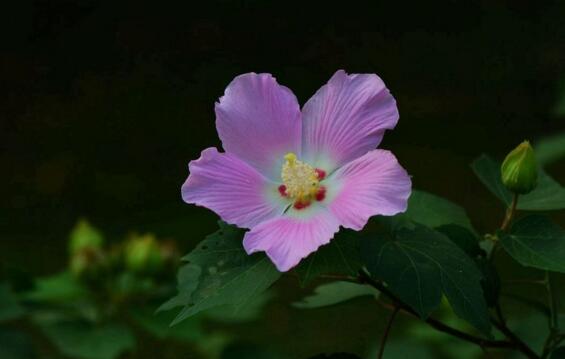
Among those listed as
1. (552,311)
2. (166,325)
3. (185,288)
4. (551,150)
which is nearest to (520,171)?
(552,311)

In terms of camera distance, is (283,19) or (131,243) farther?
(283,19)

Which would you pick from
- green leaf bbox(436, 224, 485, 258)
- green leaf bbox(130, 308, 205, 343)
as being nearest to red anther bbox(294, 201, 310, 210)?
green leaf bbox(436, 224, 485, 258)

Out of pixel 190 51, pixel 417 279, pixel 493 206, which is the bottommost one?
pixel 493 206

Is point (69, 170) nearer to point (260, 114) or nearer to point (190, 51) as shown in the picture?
point (190, 51)

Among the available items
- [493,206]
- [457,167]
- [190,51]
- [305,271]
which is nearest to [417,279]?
[305,271]

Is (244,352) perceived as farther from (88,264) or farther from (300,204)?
(300,204)

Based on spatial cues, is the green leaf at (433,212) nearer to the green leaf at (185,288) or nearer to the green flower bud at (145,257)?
the green leaf at (185,288)

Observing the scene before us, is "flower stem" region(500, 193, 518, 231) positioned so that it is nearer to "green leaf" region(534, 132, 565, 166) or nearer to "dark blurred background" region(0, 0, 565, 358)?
"green leaf" region(534, 132, 565, 166)

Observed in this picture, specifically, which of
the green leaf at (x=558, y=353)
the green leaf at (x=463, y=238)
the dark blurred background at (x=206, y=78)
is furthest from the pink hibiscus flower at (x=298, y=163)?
the dark blurred background at (x=206, y=78)
